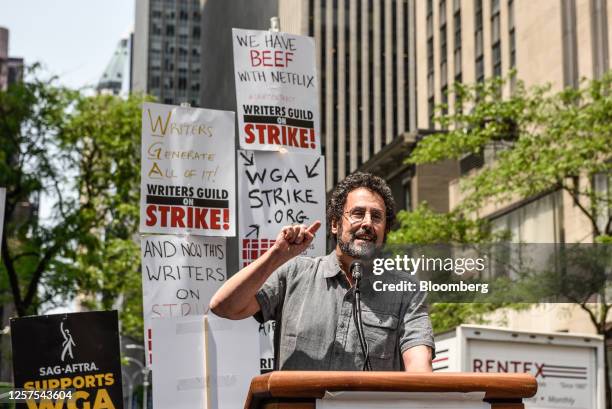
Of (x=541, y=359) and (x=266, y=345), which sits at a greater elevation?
(x=266, y=345)

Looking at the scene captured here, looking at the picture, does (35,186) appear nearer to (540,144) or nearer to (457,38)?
(540,144)

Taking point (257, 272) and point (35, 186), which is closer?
point (257, 272)

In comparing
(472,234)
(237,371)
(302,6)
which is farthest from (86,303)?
(302,6)

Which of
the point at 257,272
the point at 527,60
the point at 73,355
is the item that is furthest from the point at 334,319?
the point at 527,60

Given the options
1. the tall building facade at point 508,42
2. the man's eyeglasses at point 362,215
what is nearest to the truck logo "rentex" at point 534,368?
the tall building facade at point 508,42

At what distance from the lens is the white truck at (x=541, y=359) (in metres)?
14.9

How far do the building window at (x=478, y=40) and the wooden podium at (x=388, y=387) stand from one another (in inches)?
1510

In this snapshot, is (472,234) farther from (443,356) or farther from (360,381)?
→ (360,381)

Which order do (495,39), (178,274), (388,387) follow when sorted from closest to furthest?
(388,387) < (178,274) < (495,39)

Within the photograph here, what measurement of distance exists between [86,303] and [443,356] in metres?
19.3

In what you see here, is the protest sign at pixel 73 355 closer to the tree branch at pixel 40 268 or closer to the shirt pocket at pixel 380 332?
the shirt pocket at pixel 380 332

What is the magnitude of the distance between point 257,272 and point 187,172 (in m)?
5.20

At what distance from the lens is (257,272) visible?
4012 millimetres

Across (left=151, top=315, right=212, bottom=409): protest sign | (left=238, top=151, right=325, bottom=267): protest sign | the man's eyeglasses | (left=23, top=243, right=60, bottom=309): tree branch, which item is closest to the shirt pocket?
the man's eyeglasses
